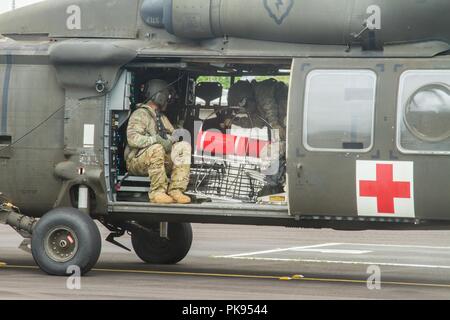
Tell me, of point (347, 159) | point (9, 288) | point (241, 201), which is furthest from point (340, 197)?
point (9, 288)

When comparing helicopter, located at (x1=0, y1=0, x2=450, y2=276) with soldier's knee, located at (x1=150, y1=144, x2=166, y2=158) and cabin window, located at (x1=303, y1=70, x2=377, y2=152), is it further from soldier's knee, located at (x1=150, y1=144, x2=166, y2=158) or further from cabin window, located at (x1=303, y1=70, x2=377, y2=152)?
soldier's knee, located at (x1=150, y1=144, x2=166, y2=158)

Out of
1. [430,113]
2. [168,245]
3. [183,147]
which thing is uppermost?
[430,113]

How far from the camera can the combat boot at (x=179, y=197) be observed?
14297mm

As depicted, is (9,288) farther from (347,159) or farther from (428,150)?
(428,150)

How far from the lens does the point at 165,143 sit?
14.6 metres

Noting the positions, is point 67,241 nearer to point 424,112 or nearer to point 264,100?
point 264,100

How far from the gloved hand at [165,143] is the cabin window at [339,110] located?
2.07 metres

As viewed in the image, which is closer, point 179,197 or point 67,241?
point 67,241

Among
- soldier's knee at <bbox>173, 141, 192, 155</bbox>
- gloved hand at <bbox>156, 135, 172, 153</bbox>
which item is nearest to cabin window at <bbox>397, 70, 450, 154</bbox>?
soldier's knee at <bbox>173, 141, 192, 155</bbox>

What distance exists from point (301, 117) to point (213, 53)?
4.83 ft

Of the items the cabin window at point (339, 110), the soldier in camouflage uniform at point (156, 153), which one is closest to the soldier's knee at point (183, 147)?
the soldier in camouflage uniform at point (156, 153)

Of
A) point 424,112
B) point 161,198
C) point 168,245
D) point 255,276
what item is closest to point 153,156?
point 161,198

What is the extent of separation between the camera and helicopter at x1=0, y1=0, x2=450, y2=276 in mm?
13180

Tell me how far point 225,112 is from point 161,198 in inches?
73.8
